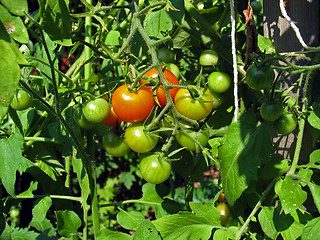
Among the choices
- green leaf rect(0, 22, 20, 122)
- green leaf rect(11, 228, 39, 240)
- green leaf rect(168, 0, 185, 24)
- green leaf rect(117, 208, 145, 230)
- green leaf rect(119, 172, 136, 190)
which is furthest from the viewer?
green leaf rect(119, 172, 136, 190)

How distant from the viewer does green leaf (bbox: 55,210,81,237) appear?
83 cm

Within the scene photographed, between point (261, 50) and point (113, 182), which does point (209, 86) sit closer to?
point (261, 50)

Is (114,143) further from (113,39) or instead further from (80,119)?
(113,39)

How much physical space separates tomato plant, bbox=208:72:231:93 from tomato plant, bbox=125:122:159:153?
258mm

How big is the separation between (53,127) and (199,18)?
0.56 m

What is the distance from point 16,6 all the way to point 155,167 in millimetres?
448

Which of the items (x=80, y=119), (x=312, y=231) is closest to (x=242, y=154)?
(x=312, y=231)

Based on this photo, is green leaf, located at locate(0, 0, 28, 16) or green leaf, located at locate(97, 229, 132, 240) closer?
green leaf, located at locate(0, 0, 28, 16)

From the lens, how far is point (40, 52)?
1.05m

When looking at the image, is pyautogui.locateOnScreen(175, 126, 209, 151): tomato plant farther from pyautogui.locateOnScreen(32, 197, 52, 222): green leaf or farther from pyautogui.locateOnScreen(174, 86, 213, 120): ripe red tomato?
pyautogui.locateOnScreen(32, 197, 52, 222): green leaf

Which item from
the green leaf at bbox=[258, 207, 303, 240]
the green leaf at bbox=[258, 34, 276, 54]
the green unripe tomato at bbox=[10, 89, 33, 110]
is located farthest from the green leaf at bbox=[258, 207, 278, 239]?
the green unripe tomato at bbox=[10, 89, 33, 110]

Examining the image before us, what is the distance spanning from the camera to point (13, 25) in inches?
16.8

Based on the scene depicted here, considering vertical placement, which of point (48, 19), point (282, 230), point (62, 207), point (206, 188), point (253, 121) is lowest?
point (206, 188)

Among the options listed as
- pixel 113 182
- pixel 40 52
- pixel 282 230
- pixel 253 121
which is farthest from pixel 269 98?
pixel 113 182
